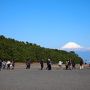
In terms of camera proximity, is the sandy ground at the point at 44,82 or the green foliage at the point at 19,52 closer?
the sandy ground at the point at 44,82

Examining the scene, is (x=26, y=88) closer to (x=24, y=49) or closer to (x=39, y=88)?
(x=39, y=88)

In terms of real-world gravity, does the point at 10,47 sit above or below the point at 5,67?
above

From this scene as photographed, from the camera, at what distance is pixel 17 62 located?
2761 inches

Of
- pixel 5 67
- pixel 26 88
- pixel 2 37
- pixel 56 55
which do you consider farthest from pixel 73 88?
pixel 56 55

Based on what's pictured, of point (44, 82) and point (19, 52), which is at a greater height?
point (19, 52)

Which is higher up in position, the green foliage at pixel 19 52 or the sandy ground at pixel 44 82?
the green foliage at pixel 19 52

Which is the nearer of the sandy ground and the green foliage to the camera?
the sandy ground

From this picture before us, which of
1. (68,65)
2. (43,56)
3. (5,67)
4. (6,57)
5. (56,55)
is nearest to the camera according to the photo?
(68,65)

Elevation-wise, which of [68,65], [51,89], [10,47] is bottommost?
[51,89]

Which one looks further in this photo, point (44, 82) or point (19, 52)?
point (19, 52)

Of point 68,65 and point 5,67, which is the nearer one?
point 68,65

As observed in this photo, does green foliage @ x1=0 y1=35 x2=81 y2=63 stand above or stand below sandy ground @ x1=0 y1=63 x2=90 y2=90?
above

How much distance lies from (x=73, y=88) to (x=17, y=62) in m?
51.8

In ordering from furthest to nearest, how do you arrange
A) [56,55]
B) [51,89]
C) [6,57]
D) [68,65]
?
[56,55], [6,57], [68,65], [51,89]
